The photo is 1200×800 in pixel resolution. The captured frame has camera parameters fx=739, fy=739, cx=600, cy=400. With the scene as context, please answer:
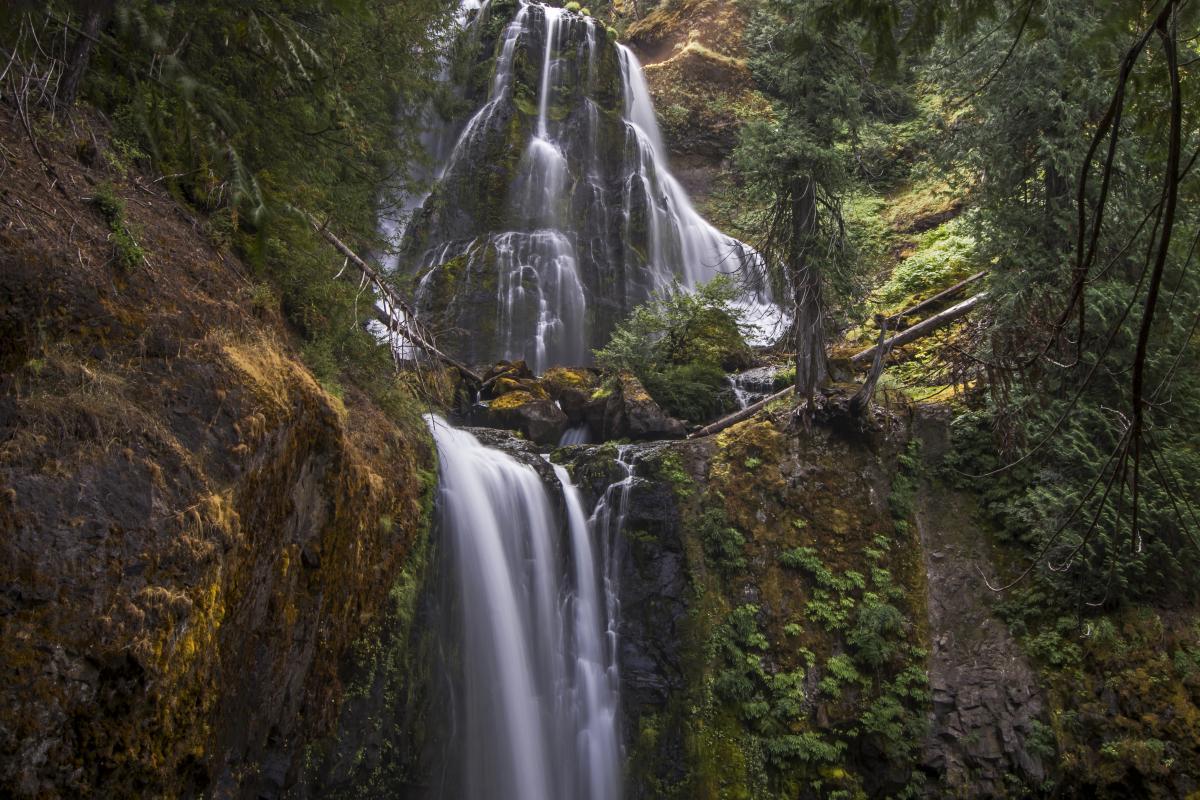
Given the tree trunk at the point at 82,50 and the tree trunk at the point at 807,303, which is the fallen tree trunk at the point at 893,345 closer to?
the tree trunk at the point at 807,303

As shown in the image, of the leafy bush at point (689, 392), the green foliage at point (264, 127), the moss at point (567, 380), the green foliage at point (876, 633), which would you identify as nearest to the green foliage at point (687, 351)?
the leafy bush at point (689, 392)

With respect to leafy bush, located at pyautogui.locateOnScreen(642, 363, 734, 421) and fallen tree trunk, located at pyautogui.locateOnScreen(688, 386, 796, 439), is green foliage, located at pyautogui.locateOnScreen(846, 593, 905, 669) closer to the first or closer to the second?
fallen tree trunk, located at pyautogui.locateOnScreen(688, 386, 796, 439)

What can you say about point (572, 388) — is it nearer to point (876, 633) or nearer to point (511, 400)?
point (511, 400)

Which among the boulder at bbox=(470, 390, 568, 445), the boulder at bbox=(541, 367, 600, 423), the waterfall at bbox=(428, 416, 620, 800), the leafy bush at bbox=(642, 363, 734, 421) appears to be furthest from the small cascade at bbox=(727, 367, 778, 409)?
the waterfall at bbox=(428, 416, 620, 800)

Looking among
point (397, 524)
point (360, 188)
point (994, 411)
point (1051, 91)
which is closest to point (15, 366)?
point (397, 524)

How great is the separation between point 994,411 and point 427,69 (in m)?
9.17

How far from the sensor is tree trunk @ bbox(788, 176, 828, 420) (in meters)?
10.6

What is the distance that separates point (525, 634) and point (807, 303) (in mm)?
5962

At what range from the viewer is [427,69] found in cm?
1075

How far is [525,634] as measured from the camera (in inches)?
345

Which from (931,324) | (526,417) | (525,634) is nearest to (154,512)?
(525,634)

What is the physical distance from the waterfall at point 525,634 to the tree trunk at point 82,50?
4961mm

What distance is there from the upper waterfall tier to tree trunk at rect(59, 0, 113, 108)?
37.0 feet

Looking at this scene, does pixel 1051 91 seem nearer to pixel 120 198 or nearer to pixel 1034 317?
pixel 1034 317
